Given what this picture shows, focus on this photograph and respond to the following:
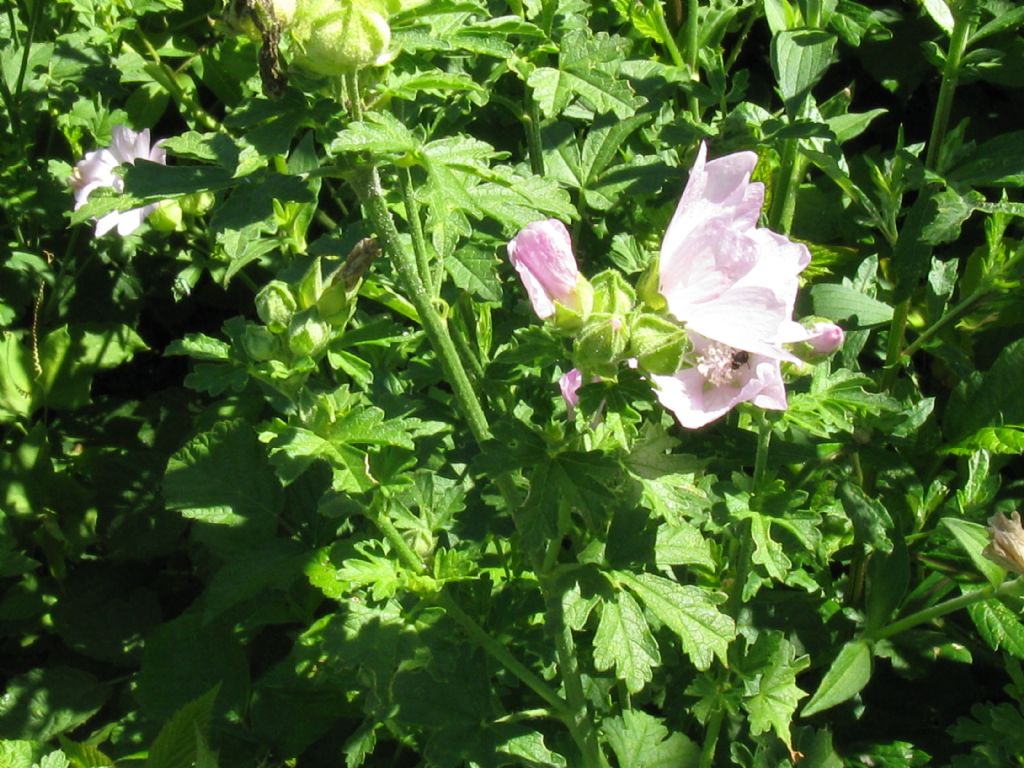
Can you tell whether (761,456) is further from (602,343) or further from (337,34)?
(337,34)

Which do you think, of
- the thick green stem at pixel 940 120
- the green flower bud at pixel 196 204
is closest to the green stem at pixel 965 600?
the thick green stem at pixel 940 120

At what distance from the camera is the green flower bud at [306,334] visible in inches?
56.2

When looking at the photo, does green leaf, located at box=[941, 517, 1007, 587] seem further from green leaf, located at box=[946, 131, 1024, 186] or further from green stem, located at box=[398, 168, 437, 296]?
green stem, located at box=[398, 168, 437, 296]

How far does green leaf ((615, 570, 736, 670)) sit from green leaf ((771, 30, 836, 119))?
0.84 metres

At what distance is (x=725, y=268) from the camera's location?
1.34m

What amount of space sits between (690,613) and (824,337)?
1.47 ft

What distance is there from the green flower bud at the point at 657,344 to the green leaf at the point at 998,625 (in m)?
1.04

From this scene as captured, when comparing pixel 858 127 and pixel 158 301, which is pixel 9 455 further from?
pixel 858 127

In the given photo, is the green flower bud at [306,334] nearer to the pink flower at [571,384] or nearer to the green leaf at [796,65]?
the pink flower at [571,384]

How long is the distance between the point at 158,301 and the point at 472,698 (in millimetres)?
1774

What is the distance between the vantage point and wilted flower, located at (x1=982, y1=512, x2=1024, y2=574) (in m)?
1.67

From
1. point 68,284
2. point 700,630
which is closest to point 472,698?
point 700,630

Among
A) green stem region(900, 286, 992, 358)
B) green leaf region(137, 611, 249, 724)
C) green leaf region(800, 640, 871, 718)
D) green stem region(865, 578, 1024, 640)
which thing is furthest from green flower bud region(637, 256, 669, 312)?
green leaf region(137, 611, 249, 724)

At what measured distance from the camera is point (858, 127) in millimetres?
2131
